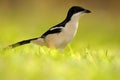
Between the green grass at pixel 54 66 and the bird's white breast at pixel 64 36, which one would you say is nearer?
the green grass at pixel 54 66

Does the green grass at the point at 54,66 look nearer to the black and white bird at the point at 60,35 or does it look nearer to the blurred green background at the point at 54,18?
the black and white bird at the point at 60,35

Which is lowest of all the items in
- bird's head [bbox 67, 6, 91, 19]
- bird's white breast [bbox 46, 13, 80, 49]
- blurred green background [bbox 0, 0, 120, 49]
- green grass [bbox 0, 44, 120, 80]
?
blurred green background [bbox 0, 0, 120, 49]

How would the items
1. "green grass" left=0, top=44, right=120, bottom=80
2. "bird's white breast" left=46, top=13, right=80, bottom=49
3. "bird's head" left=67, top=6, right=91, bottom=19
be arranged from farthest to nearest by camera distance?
1. "bird's head" left=67, top=6, right=91, bottom=19
2. "bird's white breast" left=46, top=13, right=80, bottom=49
3. "green grass" left=0, top=44, right=120, bottom=80

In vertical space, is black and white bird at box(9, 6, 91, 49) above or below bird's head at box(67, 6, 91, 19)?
below

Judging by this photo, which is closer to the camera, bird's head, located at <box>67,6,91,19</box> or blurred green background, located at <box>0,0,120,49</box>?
bird's head, located at <box>67,6,91,19</box>

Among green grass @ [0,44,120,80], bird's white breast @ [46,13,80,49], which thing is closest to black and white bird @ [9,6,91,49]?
bird's white breast @ [46,13,80,49]

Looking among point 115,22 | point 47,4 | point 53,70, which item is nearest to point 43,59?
point 53,70

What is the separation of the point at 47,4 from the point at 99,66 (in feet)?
42.2

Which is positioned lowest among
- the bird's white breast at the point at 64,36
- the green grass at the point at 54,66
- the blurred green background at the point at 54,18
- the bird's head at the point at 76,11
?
the blurred green background at the point at 54,18

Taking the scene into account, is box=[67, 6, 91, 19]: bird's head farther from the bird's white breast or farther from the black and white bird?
the bird's white breast

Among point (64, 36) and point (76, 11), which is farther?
point (76, 11)

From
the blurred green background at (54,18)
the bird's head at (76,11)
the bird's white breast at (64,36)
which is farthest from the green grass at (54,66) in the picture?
the blurred green background at (54,18)

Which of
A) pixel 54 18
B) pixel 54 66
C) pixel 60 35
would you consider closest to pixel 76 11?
pixel 60 35

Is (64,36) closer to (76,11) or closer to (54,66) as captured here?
(76,11)
